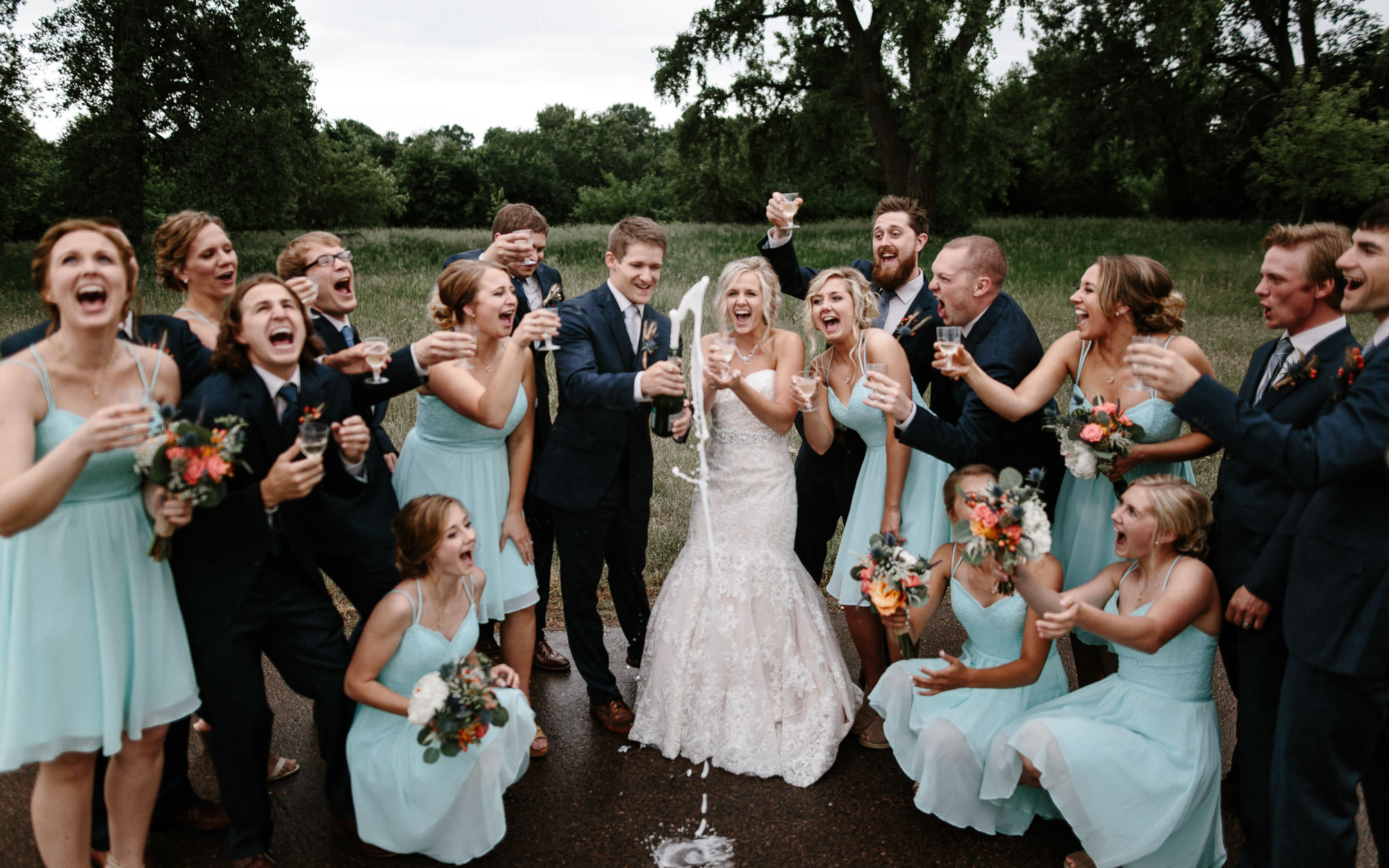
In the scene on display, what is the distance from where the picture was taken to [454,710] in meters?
3.41

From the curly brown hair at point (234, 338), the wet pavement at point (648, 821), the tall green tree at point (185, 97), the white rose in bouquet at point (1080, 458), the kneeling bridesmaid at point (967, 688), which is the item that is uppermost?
the tall green tree at point (185, 97)

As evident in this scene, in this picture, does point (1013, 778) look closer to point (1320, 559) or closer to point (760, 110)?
point (1320, 559)

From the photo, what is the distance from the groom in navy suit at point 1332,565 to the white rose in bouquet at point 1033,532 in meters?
0.61

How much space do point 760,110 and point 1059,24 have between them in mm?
10092

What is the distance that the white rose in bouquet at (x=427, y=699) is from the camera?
3.34 metres

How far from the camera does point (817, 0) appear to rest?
27.1 m

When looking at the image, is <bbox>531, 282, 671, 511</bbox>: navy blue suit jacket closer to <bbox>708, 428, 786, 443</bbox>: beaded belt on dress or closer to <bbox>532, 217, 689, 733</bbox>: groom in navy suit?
<bbox>532, 217, 689, 733</bbox>: groom in navy suit

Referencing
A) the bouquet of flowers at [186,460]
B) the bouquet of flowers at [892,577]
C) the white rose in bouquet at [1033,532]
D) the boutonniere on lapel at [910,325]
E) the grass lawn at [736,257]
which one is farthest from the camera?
the grass lawn at [736,257]

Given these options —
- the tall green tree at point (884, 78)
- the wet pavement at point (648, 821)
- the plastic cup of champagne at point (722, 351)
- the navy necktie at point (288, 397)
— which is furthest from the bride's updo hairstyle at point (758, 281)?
the tall green tree at point (884, 78)

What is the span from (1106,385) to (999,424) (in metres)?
0.52

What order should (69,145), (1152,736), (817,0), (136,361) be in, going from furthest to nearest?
1. (817,0)
2. (69,145)
3. (1152,736)
4. (136,361)

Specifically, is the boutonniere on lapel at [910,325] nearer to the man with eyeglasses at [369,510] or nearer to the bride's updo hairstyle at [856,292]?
the bride's updo hairstyle at [856,292]

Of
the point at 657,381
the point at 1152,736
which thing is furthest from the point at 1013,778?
the point at 657,381

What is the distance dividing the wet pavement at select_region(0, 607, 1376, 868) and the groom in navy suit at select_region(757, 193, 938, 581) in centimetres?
121
